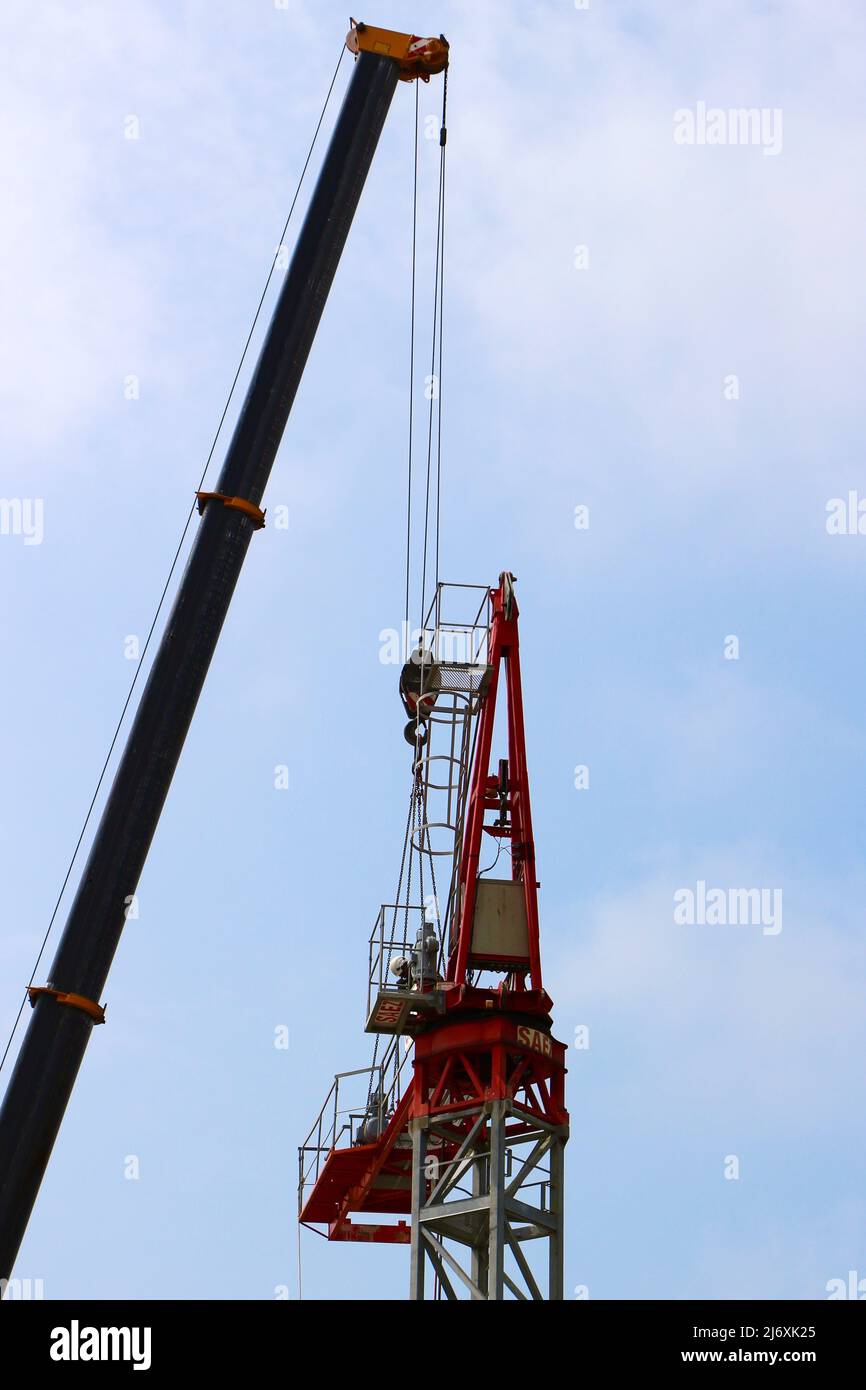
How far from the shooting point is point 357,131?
→ 1633 inches

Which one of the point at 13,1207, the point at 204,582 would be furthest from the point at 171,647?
the point at 13,1207

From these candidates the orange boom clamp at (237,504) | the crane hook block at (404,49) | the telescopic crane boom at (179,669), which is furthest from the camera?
the crane hook block at (404,49)

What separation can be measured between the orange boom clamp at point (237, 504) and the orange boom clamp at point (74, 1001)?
8.95m

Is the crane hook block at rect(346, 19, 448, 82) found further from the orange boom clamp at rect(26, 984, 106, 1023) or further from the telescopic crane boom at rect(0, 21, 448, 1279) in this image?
the orange boom clamp at rect(26, 984, 106, 1023)

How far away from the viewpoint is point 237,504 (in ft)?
118

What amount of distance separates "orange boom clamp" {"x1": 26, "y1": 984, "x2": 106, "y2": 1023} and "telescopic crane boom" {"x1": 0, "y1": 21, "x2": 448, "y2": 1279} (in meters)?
0.02

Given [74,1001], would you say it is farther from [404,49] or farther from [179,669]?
[404,49]

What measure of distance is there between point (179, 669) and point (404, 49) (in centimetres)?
1604

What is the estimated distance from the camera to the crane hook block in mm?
42969

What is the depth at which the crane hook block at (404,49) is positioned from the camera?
141 feet

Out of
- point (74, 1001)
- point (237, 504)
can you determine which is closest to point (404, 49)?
point (237, 504)

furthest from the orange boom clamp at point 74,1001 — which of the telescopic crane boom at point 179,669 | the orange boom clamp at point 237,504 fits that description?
the orange boom clamp at point 237,504

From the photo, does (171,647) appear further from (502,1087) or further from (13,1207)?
(502,1087)

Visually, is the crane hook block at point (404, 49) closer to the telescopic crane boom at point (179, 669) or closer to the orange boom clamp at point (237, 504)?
the telescopic crane boom at point (179, 669)
